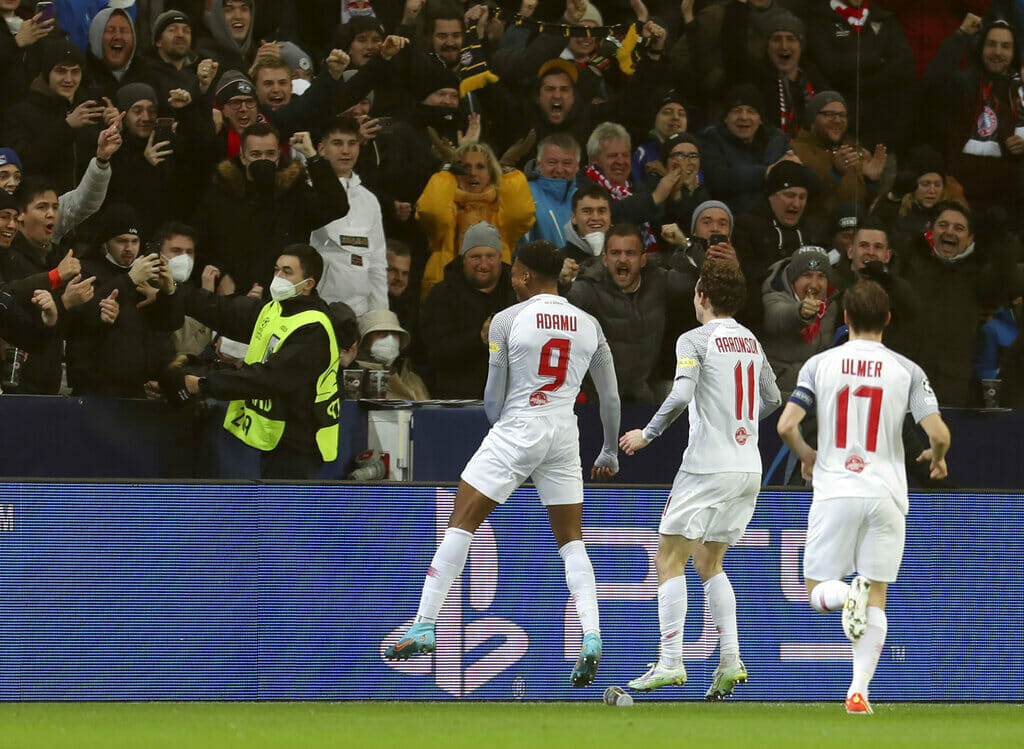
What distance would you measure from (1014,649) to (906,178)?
4.53m

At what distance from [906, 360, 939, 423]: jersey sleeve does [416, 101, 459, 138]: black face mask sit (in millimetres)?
4893

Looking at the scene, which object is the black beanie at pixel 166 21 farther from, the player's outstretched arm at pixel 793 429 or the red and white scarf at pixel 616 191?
the player's outstretched arm at pixel 793 429

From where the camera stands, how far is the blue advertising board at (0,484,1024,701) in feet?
28.2

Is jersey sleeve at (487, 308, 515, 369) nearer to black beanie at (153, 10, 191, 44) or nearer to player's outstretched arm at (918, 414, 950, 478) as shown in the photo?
player's outstretched arm at (918, 414, 950, 478)

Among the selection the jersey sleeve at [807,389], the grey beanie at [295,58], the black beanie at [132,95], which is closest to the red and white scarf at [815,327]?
the jersey sleeve at [807,389]

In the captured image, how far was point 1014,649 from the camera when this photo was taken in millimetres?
9109

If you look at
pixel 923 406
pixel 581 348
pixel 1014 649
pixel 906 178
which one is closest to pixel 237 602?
pixel 581 348

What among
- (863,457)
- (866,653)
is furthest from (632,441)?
(866,653)

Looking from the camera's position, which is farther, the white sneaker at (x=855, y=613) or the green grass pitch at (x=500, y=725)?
the white sneaker at (x=855, y=613)

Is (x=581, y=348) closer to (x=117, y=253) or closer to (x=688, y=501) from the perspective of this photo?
(x=688, y=501)

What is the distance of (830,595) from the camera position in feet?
24.5

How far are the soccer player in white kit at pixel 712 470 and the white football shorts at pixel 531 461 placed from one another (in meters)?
0.40

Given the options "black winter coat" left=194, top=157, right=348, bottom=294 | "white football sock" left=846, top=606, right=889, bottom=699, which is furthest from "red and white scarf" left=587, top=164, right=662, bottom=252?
"white football sock" left=846, top=606, right=889, bottom=699

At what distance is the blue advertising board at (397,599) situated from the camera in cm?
859
